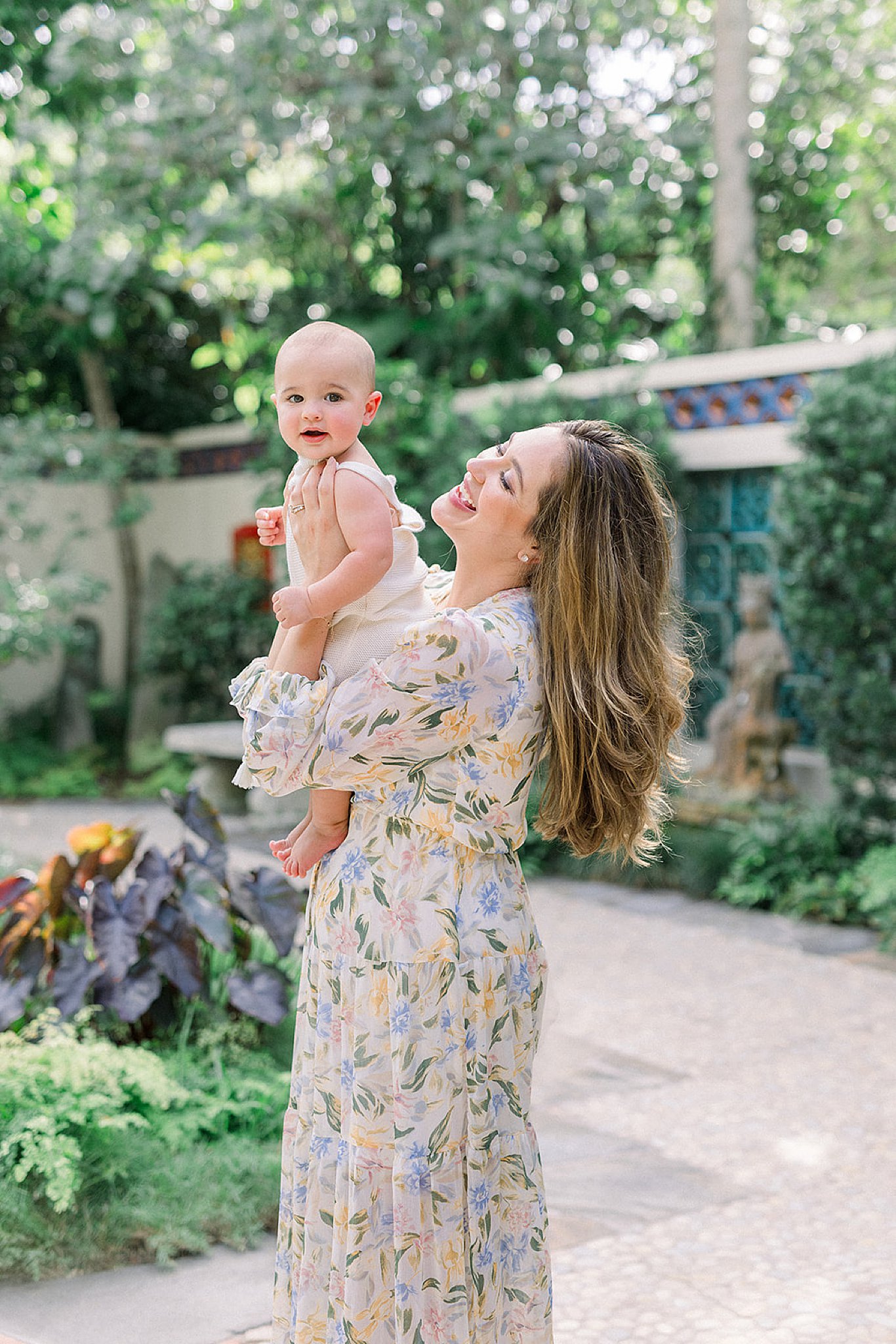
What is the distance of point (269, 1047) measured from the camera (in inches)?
148

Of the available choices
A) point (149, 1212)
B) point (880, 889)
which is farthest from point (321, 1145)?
point (880, 889)

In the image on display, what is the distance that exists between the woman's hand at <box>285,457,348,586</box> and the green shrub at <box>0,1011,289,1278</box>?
1519 mm

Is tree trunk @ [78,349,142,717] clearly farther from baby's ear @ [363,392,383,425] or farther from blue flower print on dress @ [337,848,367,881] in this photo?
blue flower print on dress @ [337,848,367,881]

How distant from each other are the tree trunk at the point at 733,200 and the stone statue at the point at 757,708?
2.40 metres

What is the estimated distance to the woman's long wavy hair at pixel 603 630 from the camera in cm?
191

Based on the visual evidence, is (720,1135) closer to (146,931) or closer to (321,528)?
(146,931)

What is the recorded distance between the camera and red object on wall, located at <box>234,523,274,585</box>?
1040 cm

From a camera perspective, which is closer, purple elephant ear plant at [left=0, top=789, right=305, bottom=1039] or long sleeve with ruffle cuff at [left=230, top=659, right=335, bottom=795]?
long sleeve with ruffle cuff at [left=230, top=659, right=335, bottom=795]

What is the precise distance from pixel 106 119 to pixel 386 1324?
9.07 meters

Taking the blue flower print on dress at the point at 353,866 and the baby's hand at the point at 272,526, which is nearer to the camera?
the blue flower print on dress at the point at 353,866

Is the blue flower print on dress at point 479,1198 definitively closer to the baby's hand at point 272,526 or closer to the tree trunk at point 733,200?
the baby's hand at point 272,526

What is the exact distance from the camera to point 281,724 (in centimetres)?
186

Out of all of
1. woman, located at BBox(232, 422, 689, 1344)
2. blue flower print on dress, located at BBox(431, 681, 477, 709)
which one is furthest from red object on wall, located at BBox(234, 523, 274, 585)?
blue flower print on dress, located at BBox(431, 681, 477, 709)

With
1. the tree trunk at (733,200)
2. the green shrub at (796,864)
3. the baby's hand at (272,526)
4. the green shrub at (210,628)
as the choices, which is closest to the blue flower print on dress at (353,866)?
the baby's hand at (272,526)
